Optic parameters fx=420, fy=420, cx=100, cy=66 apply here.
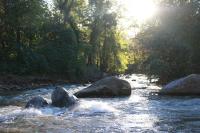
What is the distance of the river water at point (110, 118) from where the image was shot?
42.0 ft

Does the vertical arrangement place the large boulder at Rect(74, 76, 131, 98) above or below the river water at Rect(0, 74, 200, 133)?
above

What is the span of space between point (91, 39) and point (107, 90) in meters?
35.1

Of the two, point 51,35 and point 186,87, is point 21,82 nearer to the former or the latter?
point 51,35

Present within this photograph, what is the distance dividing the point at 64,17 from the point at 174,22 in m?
23.3

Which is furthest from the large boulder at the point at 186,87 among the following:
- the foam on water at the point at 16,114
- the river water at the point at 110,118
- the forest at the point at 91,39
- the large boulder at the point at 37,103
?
the foam on water at the point at 16,114

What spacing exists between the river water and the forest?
10801mm

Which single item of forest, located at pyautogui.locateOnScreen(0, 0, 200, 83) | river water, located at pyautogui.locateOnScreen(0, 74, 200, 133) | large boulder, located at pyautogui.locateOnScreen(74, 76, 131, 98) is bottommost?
river water, located at pyautogui.locateOnScreen(0, 74, 200, 133)

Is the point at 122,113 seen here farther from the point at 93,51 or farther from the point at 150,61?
the point at 93,51

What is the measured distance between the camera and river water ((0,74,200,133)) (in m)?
12.8

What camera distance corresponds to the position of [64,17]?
169ft

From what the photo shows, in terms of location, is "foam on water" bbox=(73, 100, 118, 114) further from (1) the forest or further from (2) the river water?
(1) the forest

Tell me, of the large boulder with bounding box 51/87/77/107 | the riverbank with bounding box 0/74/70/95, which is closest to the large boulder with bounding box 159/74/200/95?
the large boulder with bounding box 51/87/77/107

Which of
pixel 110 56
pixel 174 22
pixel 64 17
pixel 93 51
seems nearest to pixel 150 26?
pixel 174 22

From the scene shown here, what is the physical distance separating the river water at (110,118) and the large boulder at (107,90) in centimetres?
386
